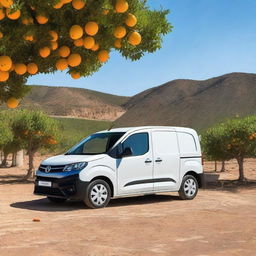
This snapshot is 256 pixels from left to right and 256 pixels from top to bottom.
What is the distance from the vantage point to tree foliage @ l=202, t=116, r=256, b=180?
69.7 ft

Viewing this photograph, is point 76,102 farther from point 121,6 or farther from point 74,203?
point 121,6

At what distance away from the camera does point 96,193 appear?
471 inches

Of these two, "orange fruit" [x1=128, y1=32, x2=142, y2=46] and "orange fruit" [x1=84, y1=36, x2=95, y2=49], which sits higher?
"orange fruit" [x1=128, y1=32, x2=142, y2=46]

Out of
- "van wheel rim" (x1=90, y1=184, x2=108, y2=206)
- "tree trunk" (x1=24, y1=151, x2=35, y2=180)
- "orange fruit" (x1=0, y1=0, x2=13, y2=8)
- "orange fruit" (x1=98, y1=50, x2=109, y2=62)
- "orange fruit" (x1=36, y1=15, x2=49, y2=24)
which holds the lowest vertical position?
"van wheel rim" (x1=90, y1=184, x2=108, y2=206)

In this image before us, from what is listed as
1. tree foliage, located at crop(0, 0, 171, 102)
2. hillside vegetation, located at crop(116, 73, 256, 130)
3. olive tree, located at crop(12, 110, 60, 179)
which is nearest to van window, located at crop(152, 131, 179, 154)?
tree foliage, located at crop(0, 0, 171, 102)

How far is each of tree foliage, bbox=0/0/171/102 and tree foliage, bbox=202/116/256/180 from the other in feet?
55.0

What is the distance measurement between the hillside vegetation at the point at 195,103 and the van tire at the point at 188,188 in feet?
285

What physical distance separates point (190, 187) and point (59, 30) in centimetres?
1032

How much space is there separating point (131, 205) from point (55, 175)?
2.27 metres

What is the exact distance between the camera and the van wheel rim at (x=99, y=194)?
39.1 ft

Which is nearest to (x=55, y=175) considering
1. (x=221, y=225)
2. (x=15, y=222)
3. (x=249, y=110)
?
(x=15, y=222)

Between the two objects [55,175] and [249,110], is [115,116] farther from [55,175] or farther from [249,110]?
[55,175]

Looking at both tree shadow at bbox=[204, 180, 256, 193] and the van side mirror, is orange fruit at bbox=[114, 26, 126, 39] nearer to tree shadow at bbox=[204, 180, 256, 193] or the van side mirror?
the van side mirror

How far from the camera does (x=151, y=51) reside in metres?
5.47
